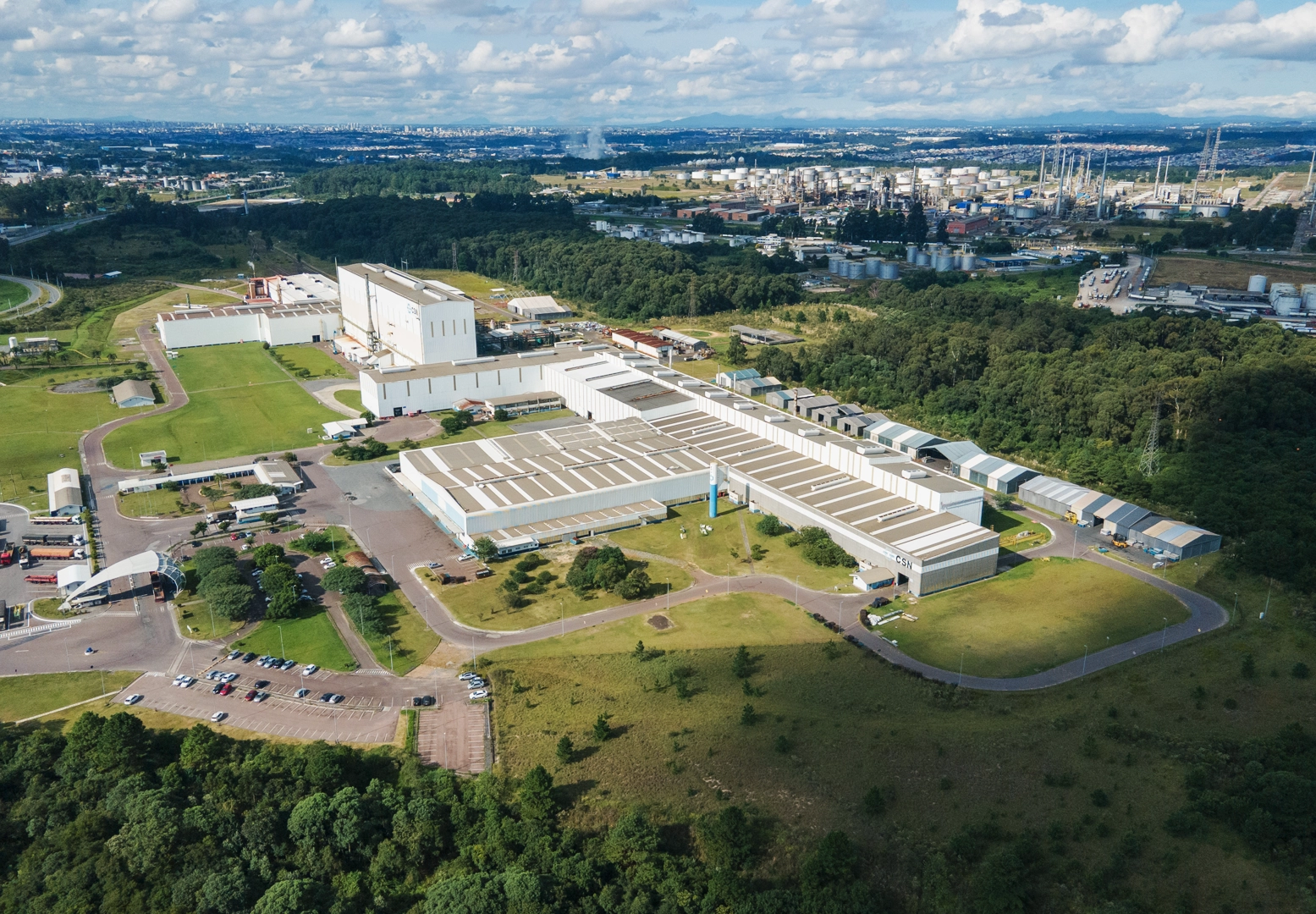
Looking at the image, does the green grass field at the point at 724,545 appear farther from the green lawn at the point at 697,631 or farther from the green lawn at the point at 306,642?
the green lawn at the point at 306,642

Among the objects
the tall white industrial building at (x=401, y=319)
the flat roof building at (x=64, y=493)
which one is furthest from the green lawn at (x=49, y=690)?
the tall white industrial building at (x=401, y=319)

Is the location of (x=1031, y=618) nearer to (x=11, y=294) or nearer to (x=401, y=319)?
(x=401, y=319)

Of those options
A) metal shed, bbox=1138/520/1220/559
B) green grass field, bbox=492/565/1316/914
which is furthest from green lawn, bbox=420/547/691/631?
metal shed, bbox=1138/520/1220/559

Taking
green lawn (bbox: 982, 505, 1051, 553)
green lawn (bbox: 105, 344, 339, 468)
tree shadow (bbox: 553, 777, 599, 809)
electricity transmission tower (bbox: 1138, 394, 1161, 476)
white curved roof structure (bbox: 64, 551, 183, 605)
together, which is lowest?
green lawn (bbox: 982, 505, 1051, 553)

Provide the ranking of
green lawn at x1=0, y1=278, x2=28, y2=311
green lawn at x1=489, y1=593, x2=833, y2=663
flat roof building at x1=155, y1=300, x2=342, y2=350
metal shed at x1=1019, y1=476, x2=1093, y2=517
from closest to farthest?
green lawn at x1=489, y1=593, x2=833, y2=663 < metal shed at x1=1019, y1=476, x2=1093, y2=517 < flat roof building at x1=155, y1=300, x2=342, y2=350 < green lawn at x1=0, y1=278, x2=28, y2=311

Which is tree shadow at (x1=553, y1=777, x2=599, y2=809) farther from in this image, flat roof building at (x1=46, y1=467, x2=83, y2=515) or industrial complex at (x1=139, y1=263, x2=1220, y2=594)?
flat roof building at (x1=46, y1=467, x2=83, y2=515)

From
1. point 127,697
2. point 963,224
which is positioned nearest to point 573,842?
point 127,697

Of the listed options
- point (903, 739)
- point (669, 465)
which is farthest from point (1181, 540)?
point (669, 465)

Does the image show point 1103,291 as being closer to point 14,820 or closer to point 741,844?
point 741,844
